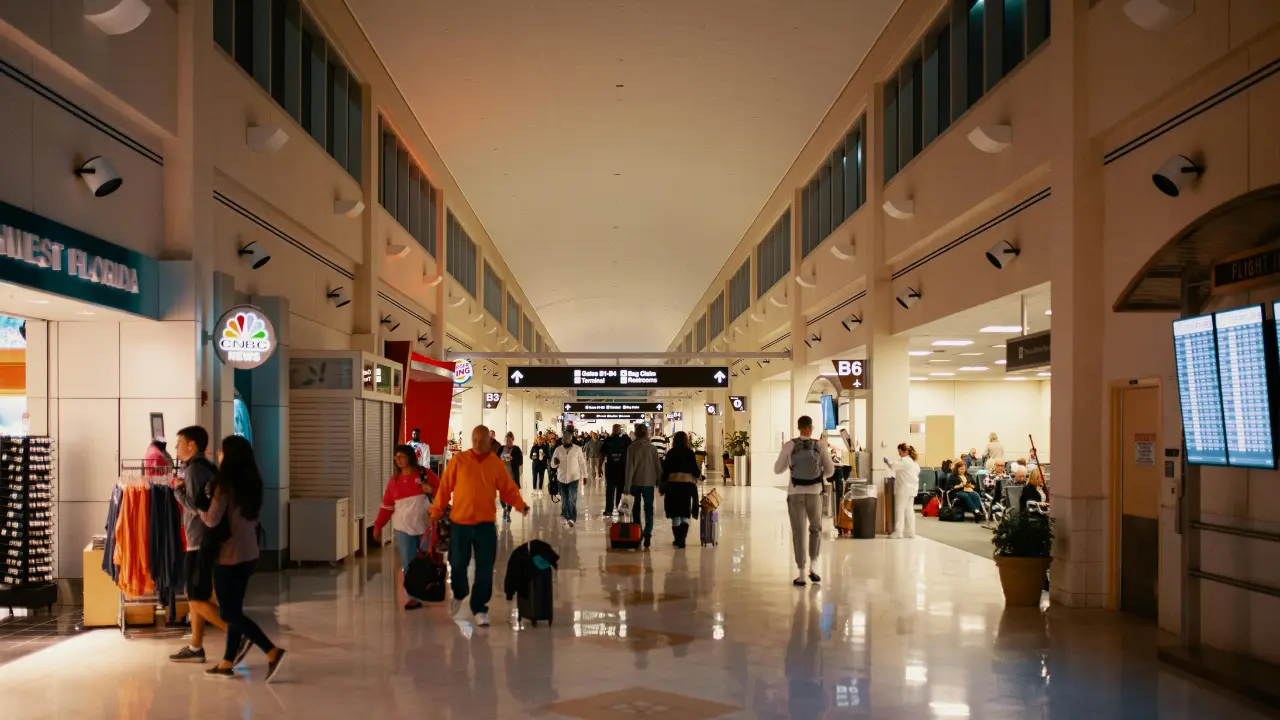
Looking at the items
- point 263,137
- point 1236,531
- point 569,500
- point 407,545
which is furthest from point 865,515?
point 263,137

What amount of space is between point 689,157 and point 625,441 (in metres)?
6.48

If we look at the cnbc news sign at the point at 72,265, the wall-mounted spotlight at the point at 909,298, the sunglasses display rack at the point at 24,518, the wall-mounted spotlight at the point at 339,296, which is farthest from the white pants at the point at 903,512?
the sunglasses display rack at the point at 24,518

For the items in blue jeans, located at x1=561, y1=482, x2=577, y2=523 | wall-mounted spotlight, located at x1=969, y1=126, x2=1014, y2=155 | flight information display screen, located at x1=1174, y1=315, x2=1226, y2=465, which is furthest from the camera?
blue jeans, located at x1=561, y1=482, x2=577, y2=523

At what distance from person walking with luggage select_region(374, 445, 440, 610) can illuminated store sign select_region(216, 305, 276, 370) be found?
1746 mm

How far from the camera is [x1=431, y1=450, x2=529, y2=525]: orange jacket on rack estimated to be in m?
8.21

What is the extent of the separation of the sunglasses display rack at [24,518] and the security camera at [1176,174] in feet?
30.6

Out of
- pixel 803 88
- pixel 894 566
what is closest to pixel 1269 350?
pixel 894 566

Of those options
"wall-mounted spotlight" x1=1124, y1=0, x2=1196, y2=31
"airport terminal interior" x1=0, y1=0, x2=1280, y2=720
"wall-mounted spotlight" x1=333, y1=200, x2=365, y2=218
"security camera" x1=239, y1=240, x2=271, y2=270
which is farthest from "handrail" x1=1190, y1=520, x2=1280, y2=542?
"wall-mounted spotlight" x1=333, y1=200, x2=365, y2=218

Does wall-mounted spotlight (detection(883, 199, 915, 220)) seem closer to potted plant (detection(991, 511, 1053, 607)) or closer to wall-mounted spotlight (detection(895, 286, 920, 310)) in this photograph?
wall-mounted spotlight (detection(895, 286, 920, 310))

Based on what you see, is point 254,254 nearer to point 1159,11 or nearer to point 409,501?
point 409,501

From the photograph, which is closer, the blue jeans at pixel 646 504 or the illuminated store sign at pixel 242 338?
the illuminated store sign at pixel 242 338

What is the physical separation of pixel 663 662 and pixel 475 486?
2245mm

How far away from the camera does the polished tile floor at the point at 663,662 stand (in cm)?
581

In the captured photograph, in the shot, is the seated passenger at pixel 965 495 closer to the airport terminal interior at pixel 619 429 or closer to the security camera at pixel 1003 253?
the airport terminal interior at pixel 619 429
